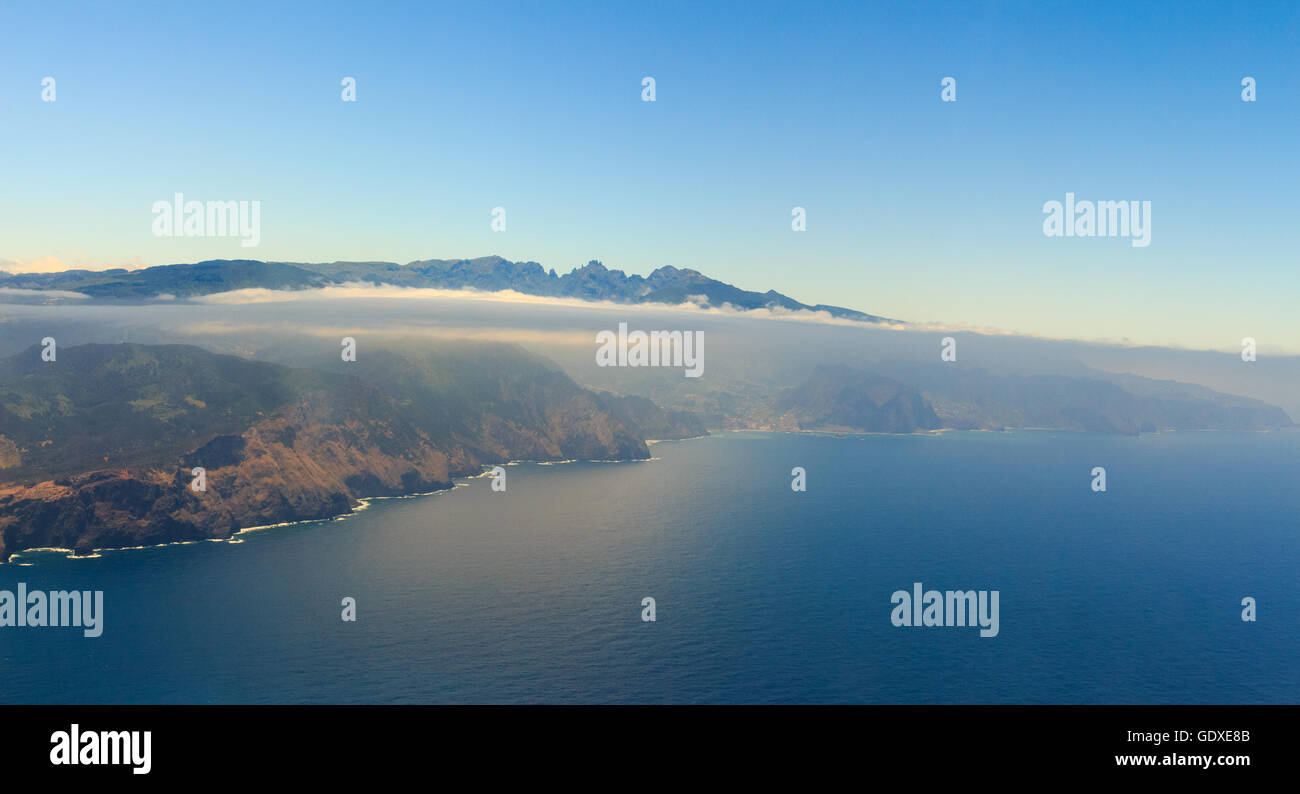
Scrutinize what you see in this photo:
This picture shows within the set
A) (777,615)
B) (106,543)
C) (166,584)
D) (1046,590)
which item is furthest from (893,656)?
(106,543)

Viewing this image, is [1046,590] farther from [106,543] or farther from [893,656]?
[106,543]

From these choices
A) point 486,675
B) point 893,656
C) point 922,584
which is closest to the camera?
point 486,675

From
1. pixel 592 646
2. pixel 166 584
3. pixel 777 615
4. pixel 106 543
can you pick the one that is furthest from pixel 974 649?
pixel 106 543

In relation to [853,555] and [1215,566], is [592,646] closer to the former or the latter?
[853,555]
